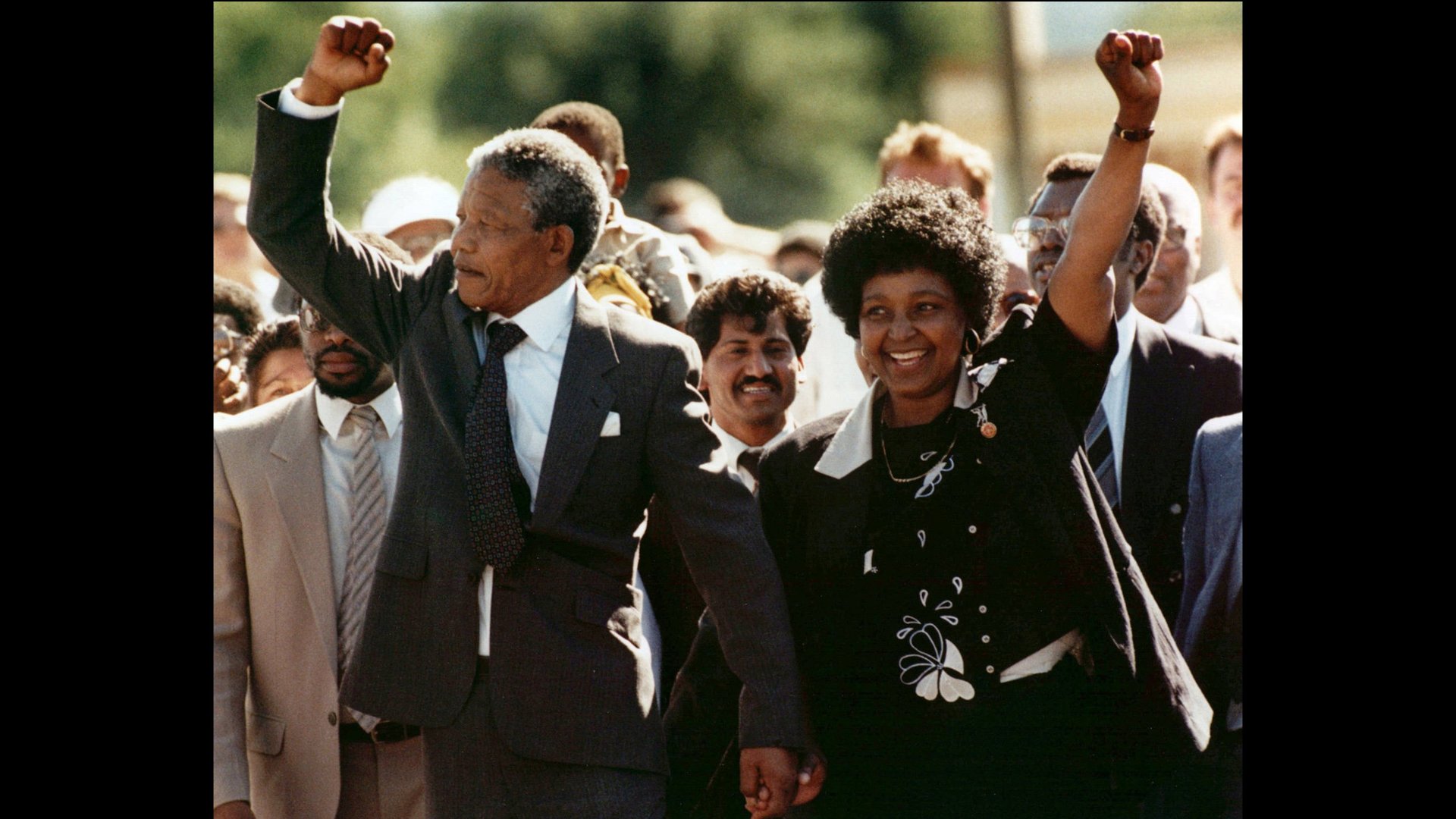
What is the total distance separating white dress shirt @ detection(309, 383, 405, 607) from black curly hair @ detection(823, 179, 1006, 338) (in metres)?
1.25

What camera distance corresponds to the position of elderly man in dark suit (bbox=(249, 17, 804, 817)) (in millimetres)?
4148

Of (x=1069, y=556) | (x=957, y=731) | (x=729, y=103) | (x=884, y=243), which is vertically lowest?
(x=957, y=731)

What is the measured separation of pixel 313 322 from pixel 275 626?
0.83m

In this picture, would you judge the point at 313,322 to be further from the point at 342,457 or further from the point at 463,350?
the point at 463,350

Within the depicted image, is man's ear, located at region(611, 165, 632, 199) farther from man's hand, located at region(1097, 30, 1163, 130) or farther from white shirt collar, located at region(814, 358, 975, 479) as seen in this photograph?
man's hand, located at region(1097, 30, 1163, 130)

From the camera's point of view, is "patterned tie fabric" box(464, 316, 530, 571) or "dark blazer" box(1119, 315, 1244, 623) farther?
"dark blazer" box(1119, 315, 1244, 623)

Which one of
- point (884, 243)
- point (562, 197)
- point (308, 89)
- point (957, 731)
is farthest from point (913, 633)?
point (308, 89)

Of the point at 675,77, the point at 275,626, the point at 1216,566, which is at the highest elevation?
the point at 675,77

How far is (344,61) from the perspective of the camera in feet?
13.2

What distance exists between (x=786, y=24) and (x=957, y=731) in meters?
36.1

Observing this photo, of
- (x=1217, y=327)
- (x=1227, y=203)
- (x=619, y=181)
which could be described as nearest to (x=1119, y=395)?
(x=1217, y=327)

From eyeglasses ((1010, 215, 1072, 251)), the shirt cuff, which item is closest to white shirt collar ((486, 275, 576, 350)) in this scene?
the shirt cuff

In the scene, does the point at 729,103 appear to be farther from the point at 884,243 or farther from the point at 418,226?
the point at 884,243

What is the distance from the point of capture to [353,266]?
4.29 metres
